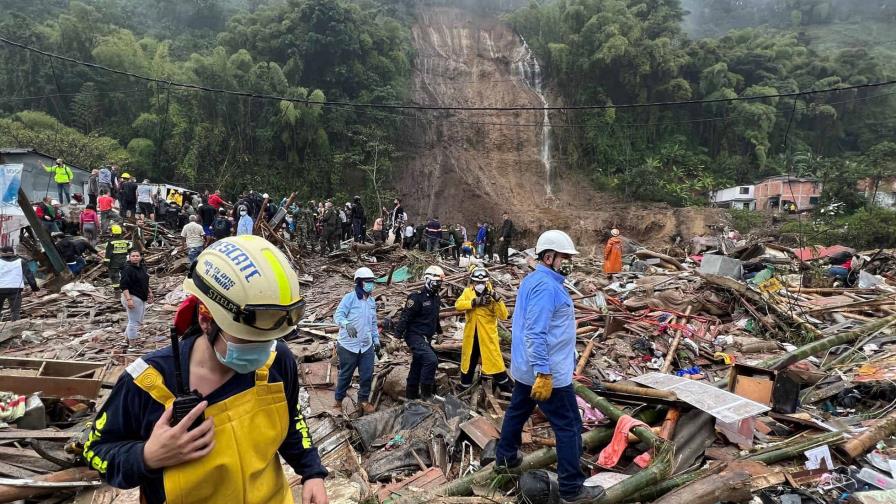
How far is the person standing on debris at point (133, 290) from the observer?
723 centimetres

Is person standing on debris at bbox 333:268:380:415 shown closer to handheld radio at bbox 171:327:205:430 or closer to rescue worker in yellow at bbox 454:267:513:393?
rescue worker in yellow at bbox 454:267:513:393

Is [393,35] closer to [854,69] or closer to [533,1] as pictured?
[533,1]

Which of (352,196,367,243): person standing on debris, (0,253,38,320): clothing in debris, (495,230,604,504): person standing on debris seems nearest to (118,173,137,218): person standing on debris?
(352,196,367,243): person standing on debris

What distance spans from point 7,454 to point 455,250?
13.3 m

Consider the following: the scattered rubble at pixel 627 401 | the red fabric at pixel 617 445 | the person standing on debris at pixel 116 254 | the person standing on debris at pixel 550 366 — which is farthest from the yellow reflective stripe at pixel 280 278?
the person standing on debris at pixel 116 254

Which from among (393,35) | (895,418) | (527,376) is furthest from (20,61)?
(895,418)

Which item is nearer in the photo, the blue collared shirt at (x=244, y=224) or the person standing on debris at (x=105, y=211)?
the blue collared shirt at (x=244, y=224)

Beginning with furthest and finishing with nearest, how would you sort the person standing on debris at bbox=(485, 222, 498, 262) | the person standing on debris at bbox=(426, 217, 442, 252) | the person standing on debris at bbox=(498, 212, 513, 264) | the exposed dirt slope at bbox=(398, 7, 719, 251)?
the exposed dirt slope at bbox=(398, 7, 719, 251) → the person standing on debris at bbox=(485, 222, 498, 262) → the person standing on debris at bbox=(426, 217, 442, 252) → the person standing on debris at bbox=(498, 212, 513, 264)

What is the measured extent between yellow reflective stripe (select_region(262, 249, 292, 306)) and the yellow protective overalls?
316 millimetres

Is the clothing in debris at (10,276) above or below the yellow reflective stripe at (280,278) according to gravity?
below

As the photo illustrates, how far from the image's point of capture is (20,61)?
30484 mm

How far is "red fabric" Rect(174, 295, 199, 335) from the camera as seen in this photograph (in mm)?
1622

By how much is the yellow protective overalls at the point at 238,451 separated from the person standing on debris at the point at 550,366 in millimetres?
2288

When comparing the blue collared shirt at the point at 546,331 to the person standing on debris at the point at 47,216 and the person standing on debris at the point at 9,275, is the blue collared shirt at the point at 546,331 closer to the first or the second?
the person standing on debris at the point at 9,275
